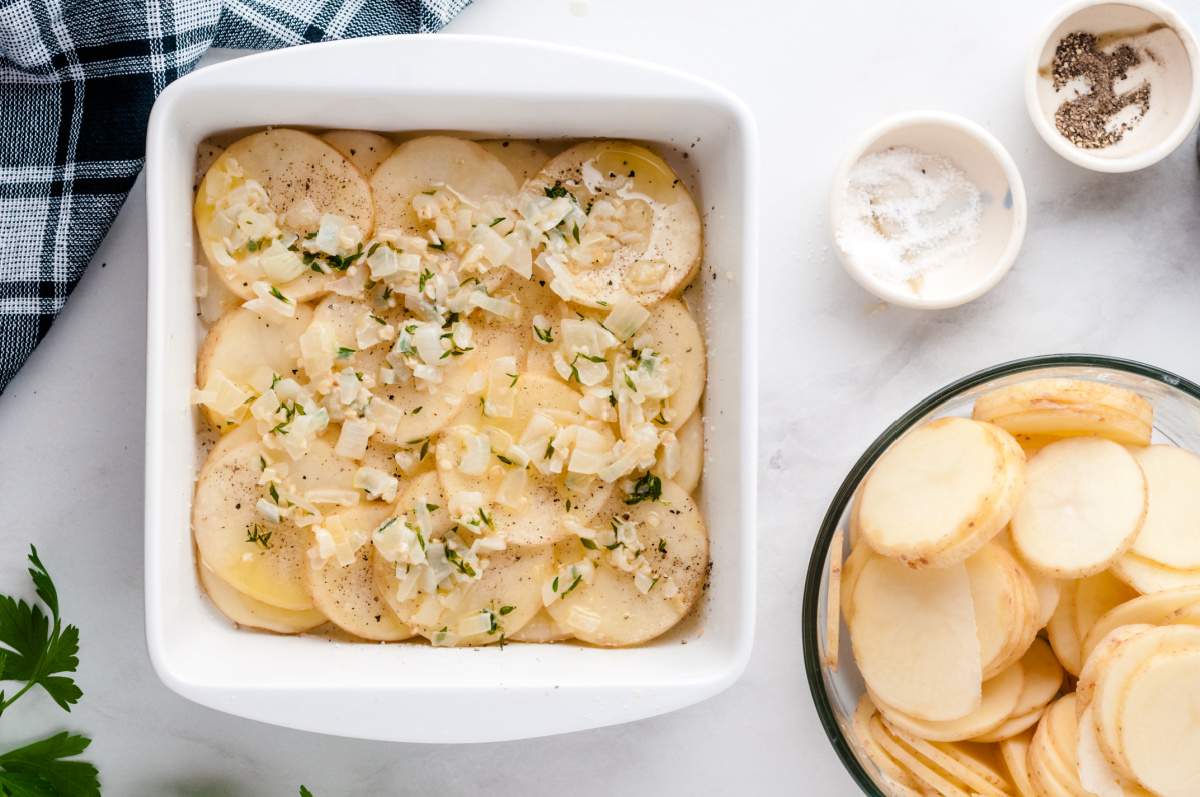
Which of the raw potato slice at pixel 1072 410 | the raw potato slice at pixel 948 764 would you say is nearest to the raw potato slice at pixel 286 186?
the raw potato slice at pixel 1072 410

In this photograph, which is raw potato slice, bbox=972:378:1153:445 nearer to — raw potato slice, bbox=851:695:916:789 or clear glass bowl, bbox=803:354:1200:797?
clear glass bowl, bbox=803:354:1200:797

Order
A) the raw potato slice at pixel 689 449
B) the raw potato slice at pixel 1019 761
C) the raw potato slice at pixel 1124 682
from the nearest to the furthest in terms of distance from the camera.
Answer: the raw potato slice at pixel 1124 682
the raw potato slice at pixel 1019 761
the raw potato slice at pixel 689 449

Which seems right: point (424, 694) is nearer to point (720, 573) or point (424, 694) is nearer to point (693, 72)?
point (720, 573)

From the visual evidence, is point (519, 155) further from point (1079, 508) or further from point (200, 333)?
point (1079, 508)

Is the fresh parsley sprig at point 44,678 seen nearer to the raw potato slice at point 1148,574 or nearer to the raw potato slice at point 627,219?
the raw potato slice at point 627,219

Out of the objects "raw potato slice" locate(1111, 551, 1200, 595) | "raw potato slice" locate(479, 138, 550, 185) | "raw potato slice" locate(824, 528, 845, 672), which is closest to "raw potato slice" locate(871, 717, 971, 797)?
"raw potato slice" locate(824, 528, 845, 672)

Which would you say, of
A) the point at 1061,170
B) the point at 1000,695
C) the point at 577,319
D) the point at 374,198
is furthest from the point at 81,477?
the point at 1061,170
